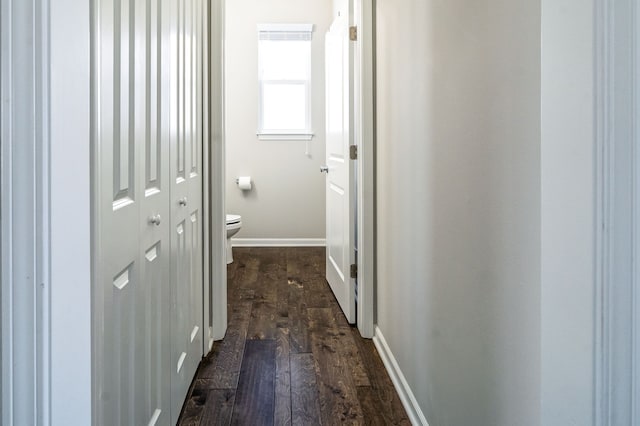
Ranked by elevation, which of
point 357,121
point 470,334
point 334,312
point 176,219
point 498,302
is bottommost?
point 334,312

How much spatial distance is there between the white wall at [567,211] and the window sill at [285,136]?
4.74m

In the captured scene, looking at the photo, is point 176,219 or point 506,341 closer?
point 506,341

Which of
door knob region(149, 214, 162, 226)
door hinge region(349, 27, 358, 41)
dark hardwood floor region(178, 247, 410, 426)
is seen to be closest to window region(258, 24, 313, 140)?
dark hardwood floor region(178, 247, 410, 426)

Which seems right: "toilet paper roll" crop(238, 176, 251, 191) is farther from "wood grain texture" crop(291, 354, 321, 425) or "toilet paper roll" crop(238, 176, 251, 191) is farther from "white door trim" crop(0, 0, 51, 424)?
"white door trim" crop(0, 0, 51, 424)

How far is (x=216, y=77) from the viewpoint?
8.40ft

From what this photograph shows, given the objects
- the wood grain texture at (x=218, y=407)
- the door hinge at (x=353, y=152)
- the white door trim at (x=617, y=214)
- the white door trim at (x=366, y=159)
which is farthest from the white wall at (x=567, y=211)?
the door hinge at (x=353, y=152)

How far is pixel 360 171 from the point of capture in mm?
2729

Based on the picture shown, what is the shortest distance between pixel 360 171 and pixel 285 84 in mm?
2923

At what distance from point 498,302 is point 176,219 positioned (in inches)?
46.3

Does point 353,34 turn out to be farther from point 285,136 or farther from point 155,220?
point 285,136

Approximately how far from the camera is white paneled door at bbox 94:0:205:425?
1007 millimetres

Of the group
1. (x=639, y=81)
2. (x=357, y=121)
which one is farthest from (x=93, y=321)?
(x=357, y=121)

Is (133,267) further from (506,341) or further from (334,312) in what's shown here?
(334,312)

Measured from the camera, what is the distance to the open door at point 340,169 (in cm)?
295
